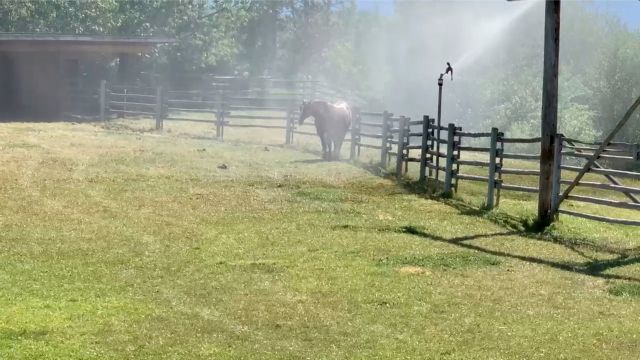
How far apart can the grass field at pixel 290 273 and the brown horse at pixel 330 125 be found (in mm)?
6207

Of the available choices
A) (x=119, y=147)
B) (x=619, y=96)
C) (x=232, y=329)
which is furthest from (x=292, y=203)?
(x=619, y=96)

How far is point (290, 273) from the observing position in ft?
27.5

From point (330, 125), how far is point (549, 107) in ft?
33.3

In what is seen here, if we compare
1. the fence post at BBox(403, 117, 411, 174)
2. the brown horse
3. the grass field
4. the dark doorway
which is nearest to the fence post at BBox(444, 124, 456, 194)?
the grass field

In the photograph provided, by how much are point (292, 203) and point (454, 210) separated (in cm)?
272

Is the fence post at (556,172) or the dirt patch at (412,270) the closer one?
the dirt patch at (412,270)

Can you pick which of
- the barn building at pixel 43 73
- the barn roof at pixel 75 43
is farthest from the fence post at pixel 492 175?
the barn building at pixel 43 73

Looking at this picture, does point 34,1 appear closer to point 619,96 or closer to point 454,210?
point 619,96

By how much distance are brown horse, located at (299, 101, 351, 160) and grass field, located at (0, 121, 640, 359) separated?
6.21m

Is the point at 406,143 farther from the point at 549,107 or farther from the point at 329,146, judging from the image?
the point at 549,107

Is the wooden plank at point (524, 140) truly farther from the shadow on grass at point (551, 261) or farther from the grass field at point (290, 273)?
the shadow on grass at point (551, 261)

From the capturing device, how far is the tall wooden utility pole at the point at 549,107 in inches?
472

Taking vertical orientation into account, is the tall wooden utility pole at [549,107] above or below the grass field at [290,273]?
above

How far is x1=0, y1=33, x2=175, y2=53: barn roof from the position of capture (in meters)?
27.9
